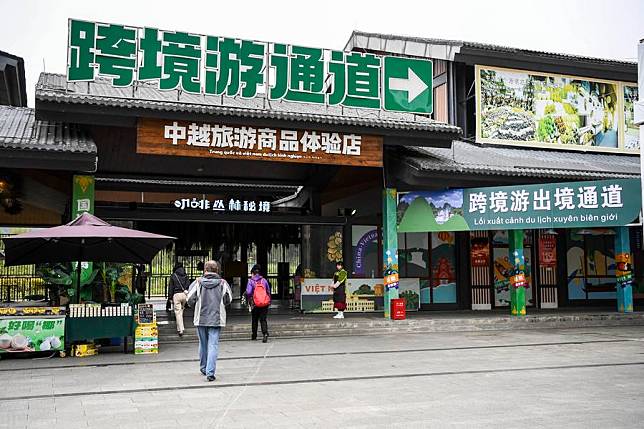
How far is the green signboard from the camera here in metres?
15.3

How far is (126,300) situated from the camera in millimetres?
12438

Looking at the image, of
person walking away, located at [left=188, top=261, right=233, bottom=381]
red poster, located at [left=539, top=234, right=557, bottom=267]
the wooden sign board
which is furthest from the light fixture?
person walking away, located at [left=188, top=261, right=233, bottom=381]

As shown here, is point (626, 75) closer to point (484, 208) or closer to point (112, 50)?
point (484, 208)

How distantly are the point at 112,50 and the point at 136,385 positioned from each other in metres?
7.55

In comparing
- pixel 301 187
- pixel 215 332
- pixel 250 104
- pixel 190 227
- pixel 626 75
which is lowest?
pixel 215 332

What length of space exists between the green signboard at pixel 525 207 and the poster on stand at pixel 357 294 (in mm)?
3330

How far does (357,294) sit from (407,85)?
20.8 ft

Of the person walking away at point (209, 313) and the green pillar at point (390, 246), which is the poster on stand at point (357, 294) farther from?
the person walking away at point (209, 313)

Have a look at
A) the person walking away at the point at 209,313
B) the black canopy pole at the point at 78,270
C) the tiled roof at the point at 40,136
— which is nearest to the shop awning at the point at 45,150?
the tiled roof at the point at 40,136

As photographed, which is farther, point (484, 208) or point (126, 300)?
point (484, 208)

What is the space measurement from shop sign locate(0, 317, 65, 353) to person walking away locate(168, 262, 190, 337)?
2.60m

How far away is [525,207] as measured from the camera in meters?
15.7

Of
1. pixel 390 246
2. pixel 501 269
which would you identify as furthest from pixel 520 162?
pixel 390 246

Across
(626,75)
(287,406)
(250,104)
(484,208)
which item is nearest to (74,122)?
(250,104)
